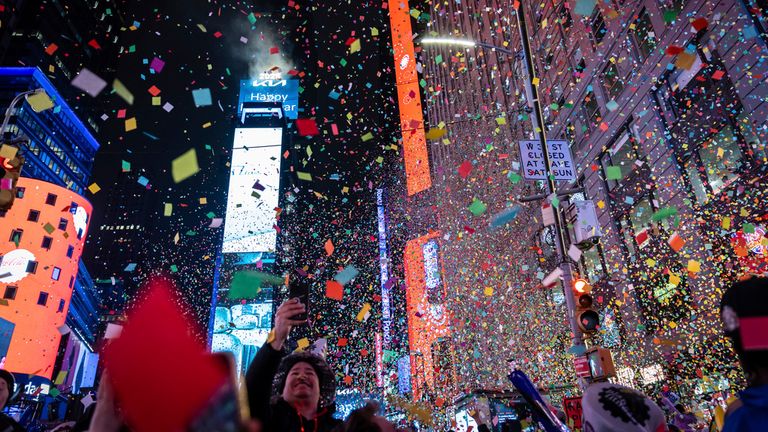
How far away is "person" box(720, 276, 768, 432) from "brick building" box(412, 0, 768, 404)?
8.64 m

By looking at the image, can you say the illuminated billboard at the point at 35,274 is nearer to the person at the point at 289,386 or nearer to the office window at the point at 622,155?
the office window at the point at 622,155

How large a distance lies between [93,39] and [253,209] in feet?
171

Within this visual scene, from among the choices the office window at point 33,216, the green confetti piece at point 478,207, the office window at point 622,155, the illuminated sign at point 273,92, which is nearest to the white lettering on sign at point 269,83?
the illuminated sign at point 273,92

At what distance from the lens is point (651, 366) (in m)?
15.9

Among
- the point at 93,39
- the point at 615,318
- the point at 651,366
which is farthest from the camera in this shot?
the point at 93,39

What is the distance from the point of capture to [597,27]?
65.9 feet

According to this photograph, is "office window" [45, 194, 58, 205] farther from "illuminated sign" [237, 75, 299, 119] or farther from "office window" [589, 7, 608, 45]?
"illuminated sign" [237, 75, 299, 119]

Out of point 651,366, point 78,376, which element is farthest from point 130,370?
point 78,376

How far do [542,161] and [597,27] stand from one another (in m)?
13.2

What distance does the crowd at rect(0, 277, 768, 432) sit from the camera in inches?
42.8

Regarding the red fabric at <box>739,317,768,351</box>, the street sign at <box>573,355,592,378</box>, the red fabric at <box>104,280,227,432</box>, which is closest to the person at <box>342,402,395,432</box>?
the red fabric at <box>739,317,768,351</box>

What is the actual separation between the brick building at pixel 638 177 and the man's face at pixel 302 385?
26.8 feet

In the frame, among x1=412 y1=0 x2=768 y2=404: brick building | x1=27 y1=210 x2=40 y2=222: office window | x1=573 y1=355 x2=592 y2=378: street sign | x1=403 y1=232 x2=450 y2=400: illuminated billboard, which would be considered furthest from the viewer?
x1=403 y1=232 x2=450 y2=400: illuminated billboard

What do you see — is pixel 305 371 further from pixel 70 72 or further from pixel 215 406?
pixel 70 72
